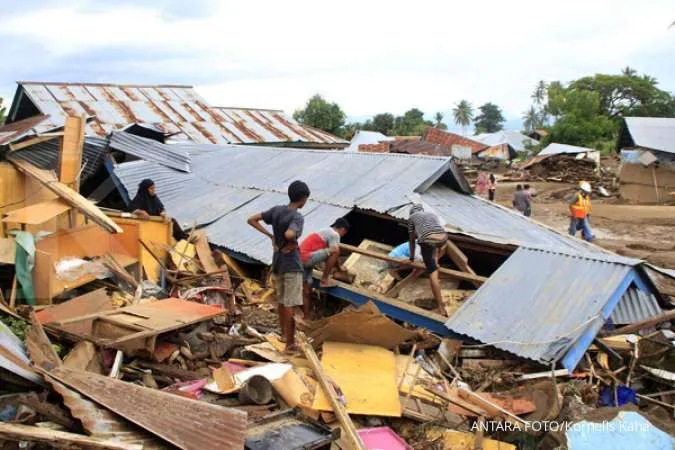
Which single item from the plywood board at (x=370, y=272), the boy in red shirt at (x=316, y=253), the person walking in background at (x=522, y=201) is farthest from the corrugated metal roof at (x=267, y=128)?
the boy in red shirt at (x=316, y=253)

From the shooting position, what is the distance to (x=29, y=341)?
4.46m

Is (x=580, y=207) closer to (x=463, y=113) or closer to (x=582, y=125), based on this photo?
(x=582, y=125)

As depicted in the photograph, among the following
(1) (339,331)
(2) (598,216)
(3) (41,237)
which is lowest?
(2) (598,216)

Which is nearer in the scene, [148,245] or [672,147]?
[148,245]

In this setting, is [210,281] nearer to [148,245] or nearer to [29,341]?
[148,245]

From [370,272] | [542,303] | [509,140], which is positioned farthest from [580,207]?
[509,140]

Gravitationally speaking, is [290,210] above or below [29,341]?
above

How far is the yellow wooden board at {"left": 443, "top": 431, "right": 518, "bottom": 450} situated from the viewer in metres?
4.32

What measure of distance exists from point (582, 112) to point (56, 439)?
120 feet

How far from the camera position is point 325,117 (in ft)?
116

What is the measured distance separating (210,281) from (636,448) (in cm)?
536

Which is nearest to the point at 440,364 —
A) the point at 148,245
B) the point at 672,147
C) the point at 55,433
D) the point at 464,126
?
the point at 55,433

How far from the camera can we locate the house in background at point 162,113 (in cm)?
1633

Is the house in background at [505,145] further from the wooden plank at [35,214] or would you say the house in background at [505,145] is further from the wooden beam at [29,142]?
the wooden plank at [35,214]
